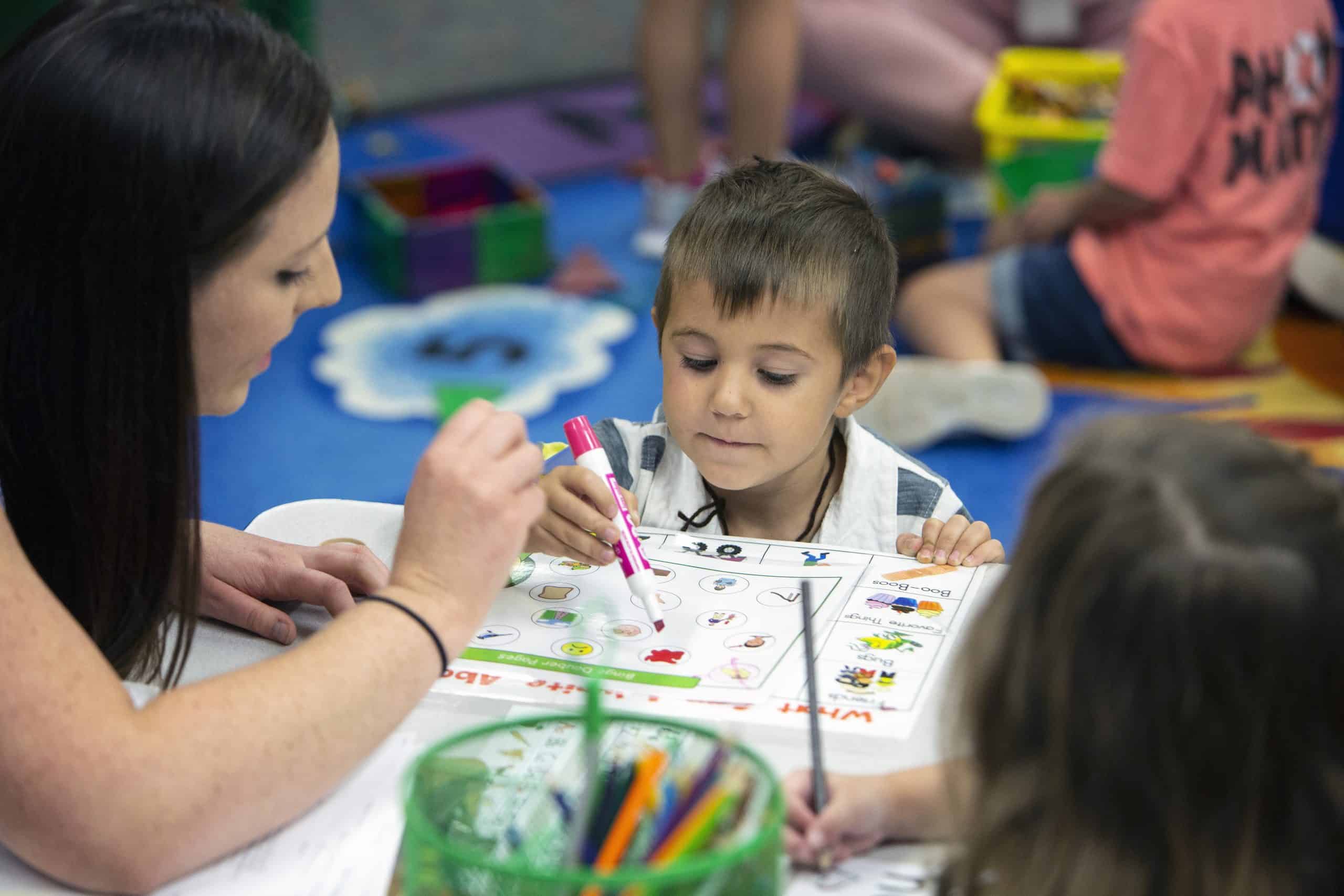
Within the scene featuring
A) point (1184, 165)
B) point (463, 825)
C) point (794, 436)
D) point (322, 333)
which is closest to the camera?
point (463, 825)

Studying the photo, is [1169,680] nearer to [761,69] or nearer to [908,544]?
[908,544]

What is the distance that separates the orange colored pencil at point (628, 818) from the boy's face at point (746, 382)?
1.60 ft

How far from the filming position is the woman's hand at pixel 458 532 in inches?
25.5

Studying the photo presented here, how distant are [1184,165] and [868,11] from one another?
117 cm

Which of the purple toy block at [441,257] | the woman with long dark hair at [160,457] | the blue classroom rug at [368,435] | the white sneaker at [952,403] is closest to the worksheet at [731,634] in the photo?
the woman with long dark hair at [160,457]

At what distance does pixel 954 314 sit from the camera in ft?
7.32

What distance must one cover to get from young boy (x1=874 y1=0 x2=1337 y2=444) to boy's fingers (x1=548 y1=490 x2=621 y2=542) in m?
1.14

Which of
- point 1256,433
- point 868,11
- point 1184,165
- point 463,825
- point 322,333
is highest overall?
point 868,11

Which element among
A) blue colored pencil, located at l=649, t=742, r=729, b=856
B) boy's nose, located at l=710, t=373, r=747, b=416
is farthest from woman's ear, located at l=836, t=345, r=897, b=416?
blue colored pencil, located at l=649, t=742, r=729, b=856

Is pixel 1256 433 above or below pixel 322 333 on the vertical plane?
above

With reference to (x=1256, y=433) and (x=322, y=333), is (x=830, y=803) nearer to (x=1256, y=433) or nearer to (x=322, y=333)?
(x=1256, y=433)

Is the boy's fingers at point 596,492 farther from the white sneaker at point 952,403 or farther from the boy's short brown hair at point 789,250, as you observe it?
the white sneaker at point 952,403

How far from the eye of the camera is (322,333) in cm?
242

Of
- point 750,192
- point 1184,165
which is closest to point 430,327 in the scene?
point 1184,165
